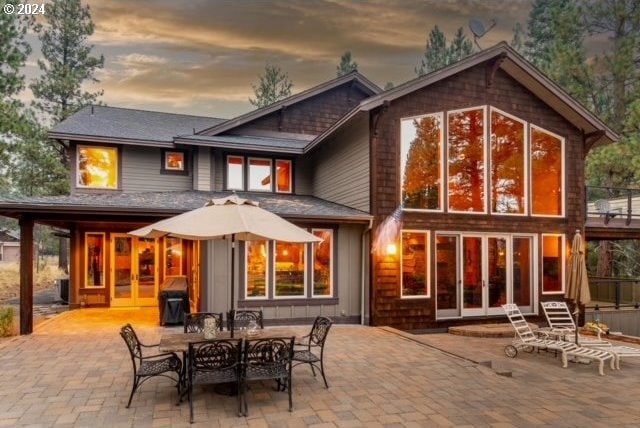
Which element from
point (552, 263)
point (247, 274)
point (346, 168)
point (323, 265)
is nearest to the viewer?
point (247, 274)

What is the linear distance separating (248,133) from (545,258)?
9.52 m

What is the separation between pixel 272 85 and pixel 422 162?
21.6 meters

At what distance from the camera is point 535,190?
1134 cm

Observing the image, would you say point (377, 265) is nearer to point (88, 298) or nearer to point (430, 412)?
point (430, 412)

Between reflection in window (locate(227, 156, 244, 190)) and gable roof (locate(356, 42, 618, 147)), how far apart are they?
2880mm

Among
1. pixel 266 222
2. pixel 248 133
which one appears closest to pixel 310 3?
pixel 248 133

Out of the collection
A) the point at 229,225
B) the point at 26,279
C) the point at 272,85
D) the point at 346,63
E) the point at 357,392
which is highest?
the point at 346,63

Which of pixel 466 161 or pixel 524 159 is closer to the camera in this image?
pixel 466 161

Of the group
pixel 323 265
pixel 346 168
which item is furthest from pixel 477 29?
pixel 323 265

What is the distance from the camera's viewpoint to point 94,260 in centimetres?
1240

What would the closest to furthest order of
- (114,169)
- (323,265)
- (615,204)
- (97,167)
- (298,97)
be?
1. (323,265)
2. (97,167)
3. (114,169)
4. (298,97)
5. (615,204)

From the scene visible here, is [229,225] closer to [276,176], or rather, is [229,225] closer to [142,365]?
[142,365]

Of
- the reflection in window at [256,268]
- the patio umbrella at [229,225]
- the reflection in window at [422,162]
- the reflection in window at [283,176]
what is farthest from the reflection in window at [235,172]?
the patio umbrella at [229,225]

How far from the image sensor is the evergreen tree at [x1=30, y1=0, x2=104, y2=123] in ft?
67.9
